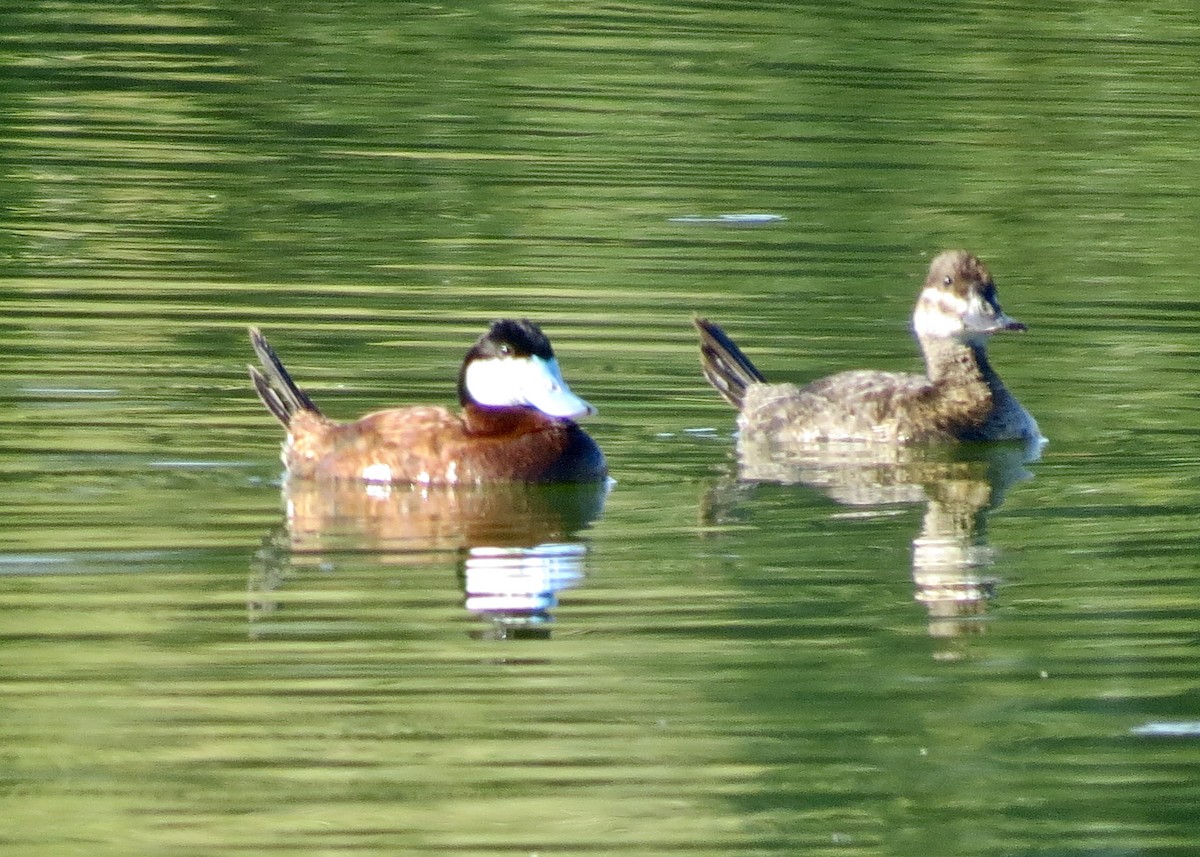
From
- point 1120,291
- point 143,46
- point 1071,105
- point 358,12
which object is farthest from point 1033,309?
point 358,12

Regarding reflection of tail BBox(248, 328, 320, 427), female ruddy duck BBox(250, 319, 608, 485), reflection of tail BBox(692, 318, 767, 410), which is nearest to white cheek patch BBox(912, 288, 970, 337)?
reflection of tail BBox(692, 318, 767, 410)

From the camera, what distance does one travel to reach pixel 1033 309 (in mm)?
13633

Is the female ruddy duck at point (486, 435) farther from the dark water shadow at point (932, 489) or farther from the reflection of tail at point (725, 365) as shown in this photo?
the reflection of tail at point (725, 365)

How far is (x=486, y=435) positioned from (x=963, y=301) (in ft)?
8.46

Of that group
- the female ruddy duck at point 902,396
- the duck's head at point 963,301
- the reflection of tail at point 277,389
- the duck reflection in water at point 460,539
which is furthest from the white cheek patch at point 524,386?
the duck's head at point 963,301

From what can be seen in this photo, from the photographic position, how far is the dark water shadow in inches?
334

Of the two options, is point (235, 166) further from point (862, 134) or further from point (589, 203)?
point (862, 134)

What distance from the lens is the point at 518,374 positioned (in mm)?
10039

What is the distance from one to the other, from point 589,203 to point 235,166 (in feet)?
7.67

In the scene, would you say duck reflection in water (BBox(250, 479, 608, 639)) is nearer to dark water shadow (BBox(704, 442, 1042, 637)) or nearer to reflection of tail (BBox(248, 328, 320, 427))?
reflection of tail (BBox(248, 328, 320, 427))

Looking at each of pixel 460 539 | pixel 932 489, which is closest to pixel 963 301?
pixel 932 489

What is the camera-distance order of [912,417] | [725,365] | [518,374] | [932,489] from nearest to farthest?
[518,374] < [932,489] < [912,417] < [725,365]

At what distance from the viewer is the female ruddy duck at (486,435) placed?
10000 millimetres

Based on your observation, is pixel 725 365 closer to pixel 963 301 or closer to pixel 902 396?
pixel 902 396
